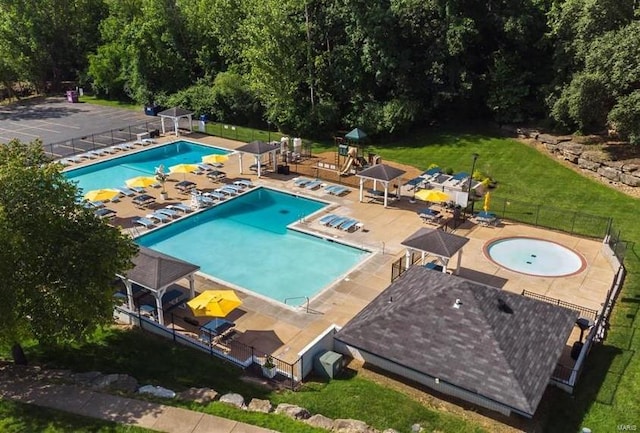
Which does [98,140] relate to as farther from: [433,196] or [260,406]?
[260,406]

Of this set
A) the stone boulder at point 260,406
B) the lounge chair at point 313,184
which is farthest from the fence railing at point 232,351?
the lounge chair at point 313,184

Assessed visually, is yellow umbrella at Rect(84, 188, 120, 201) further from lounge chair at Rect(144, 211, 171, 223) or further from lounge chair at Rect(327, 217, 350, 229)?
lounge chair at Rect(327, 217, 350, 229)

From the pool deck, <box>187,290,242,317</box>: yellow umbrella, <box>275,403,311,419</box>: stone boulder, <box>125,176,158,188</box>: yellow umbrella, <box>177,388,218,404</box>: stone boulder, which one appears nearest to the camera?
<box>275,403,311,419</box>: stone boulder

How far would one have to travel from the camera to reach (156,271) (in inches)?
790

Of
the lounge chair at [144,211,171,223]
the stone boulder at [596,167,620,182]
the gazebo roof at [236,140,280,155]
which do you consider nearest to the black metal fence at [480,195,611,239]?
the stone boulder at [596,167,620,182]

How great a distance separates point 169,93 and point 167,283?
41880 millimetres

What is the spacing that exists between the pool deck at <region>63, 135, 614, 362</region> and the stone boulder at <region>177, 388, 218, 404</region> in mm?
3369

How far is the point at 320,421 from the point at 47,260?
362 inches

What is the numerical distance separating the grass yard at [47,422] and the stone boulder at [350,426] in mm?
4904

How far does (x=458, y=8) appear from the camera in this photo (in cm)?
4366

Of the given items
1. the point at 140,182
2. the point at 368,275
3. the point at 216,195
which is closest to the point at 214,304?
the point at 368,275

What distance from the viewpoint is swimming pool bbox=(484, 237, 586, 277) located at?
24.7 m

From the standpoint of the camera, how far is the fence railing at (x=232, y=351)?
17484 mm

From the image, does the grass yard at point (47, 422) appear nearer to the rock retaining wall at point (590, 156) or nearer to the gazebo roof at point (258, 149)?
the gazebo roof at point (258, 149)
